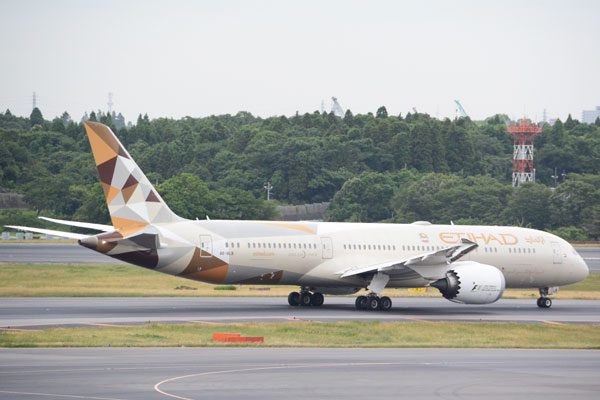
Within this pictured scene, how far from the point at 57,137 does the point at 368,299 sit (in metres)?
115

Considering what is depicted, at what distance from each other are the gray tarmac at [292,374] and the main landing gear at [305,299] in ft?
52.0

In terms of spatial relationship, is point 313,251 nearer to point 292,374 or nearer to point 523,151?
point 292,374

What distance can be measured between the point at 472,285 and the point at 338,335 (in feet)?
39.0

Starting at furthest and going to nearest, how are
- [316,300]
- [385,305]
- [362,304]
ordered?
[316,300], [362,304], [385,305]

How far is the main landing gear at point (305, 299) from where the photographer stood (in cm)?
4781

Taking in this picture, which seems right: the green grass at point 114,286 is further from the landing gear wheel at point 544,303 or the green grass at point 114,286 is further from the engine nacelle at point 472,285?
the engine nacelle at point 472,285

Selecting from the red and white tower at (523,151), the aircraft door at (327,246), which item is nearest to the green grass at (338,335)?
the aircraft door at (327,246)

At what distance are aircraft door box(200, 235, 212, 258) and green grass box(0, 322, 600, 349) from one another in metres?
6.31

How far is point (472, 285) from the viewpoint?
4606cm

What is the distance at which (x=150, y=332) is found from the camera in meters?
34.5

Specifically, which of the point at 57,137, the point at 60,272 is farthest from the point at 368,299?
the point at 57,137

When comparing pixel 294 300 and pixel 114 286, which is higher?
pixel 114 286

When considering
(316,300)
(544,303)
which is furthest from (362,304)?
(544,303)

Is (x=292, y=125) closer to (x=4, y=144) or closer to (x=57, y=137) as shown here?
(x=57, y=137)
